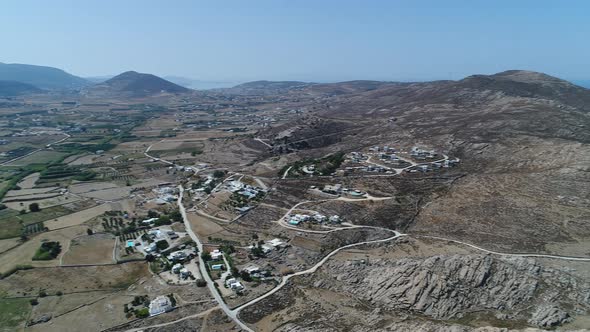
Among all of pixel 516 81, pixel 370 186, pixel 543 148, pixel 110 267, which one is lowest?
→ pixel 110 267

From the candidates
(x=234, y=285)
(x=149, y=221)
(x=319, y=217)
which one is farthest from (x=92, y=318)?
(x=319, y=217)

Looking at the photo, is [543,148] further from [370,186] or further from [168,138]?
[168,138]

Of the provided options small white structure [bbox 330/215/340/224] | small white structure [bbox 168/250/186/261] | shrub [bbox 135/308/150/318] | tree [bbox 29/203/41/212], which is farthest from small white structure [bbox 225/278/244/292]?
tree [bbox 29/203/41/212]

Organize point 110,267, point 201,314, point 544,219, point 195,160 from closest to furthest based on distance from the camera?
point 201,314
point 110,267
point 544,219
point 195,160

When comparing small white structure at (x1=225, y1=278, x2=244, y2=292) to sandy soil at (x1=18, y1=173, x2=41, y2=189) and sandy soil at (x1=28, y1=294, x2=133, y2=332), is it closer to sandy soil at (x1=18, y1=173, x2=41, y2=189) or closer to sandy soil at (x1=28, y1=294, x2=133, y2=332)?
sandy soil at (x1=28, y1=294, x2=133, y2=332)

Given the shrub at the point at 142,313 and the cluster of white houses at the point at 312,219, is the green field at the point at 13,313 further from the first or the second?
the cluster of white houses at the point at 312,219

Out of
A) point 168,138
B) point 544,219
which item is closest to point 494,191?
point 544,219

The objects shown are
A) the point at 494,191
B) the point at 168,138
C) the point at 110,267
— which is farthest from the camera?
the point at 168,138
